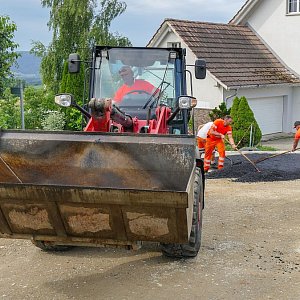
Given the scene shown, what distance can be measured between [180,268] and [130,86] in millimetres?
2661

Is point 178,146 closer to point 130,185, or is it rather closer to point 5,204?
point 130,185

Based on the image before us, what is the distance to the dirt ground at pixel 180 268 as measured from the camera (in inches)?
215

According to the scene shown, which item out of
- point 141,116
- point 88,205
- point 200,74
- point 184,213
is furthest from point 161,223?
point 200,74

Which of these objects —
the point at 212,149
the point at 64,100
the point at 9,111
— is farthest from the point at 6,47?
the point at 64,100

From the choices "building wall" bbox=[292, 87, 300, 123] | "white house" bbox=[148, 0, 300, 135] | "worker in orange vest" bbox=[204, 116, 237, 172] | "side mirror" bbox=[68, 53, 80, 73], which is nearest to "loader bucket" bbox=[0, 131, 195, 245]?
"side mirror" bbox=[68, 53, 80, 73]

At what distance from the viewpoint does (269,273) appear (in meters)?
5.97

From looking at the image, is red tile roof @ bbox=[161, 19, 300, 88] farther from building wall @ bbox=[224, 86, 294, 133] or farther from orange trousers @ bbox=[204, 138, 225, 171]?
orange trousers @ bbox=[204, 138, 225, 171]

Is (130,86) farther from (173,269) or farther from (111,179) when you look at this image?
(173,269)

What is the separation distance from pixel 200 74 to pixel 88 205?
11.4ft

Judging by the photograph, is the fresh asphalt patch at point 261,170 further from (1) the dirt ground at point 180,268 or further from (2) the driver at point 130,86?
(2) the driver at point 130,86

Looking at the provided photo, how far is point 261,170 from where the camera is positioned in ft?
41.7

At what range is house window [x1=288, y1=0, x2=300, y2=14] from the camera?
25.3 metres

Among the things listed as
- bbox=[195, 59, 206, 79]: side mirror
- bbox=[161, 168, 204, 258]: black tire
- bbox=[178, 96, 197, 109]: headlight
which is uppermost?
bbox=[195, 59, 206, 79]: side mirror

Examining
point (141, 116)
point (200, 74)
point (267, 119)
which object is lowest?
point (267, 119)
